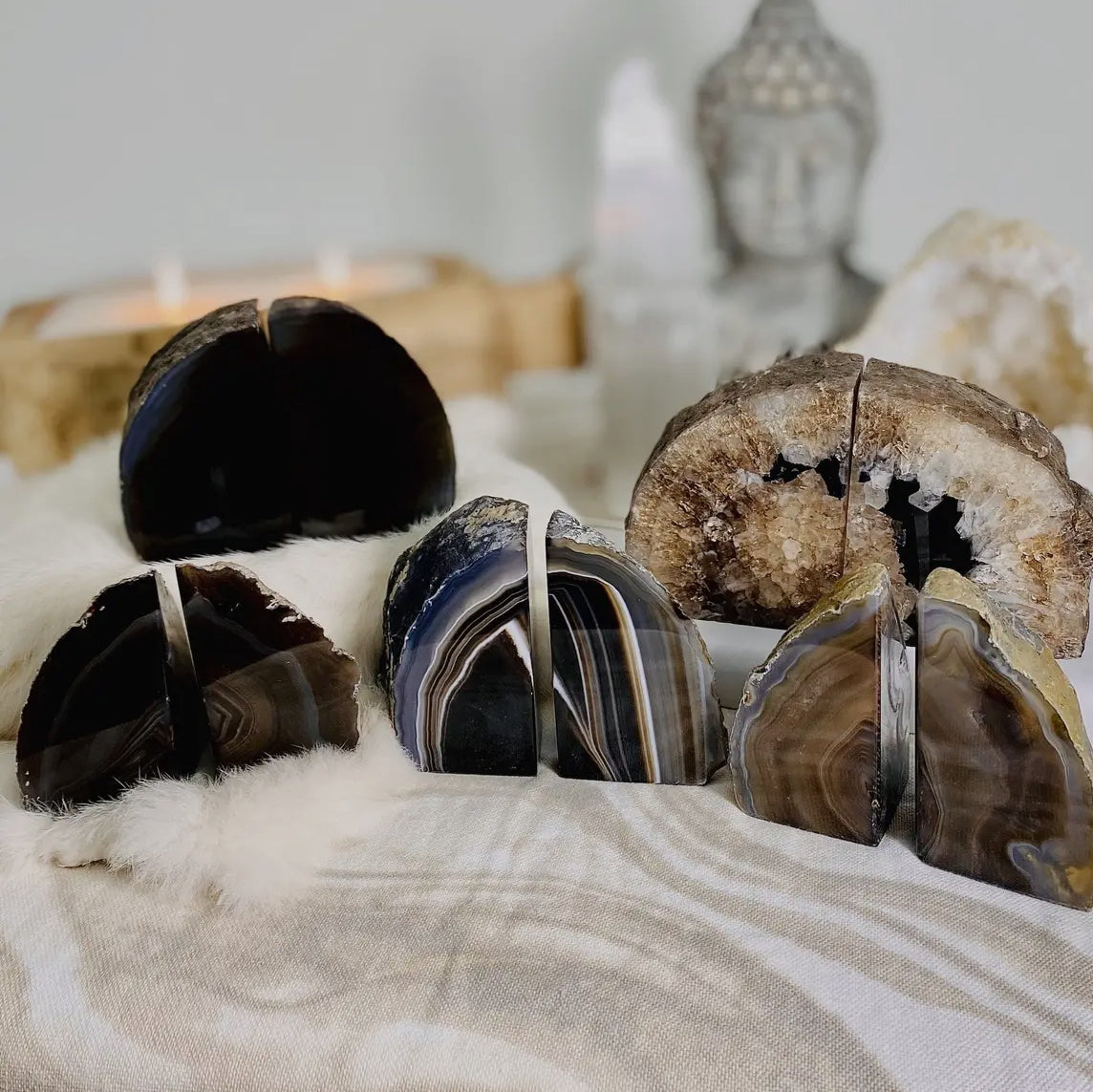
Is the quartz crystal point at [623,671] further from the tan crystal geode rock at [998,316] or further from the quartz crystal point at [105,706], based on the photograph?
the tan crystal geode rock at [998,316]

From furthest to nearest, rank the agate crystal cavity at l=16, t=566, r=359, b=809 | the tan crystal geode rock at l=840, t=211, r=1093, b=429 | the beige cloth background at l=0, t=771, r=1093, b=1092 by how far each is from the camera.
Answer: the tan crystal geode rock at l=840, t=211, r=1093, b=429, the agate crystal cavity at l=16, t=566, r=359, b=809, the beige cloth background at l=0, t=771, r=1093, b=1092

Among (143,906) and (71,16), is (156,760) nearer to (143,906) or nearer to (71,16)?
(143,906)

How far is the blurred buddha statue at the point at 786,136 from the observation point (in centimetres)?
88

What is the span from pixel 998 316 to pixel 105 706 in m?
0.63

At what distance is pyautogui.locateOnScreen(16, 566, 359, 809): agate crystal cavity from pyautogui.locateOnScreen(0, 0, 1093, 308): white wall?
47cm

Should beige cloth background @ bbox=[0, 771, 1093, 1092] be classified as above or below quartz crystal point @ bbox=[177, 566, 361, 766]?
below

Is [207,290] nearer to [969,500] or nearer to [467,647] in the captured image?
[467,647]

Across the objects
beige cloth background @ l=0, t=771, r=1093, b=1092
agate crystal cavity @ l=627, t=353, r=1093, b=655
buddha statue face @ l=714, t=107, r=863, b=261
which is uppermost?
buddha statue face @ l=714, t=107, r=863, b=261

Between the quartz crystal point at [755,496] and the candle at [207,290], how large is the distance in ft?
1.33

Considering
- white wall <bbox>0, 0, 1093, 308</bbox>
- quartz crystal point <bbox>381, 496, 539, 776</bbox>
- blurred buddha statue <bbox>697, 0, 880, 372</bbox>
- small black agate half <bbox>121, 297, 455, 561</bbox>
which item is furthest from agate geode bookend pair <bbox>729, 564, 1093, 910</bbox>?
white wall <bbox>0, 0, 1093, 308</bbox>

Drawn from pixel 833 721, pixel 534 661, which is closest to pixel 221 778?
pixel 534 661

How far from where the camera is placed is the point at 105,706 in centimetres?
52

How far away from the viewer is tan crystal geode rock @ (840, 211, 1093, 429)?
2.33 ft

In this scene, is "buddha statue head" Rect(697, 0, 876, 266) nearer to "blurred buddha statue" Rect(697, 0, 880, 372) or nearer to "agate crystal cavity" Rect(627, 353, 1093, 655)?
"blurred buddha statue" Rect(697, 0, 880, 372)
